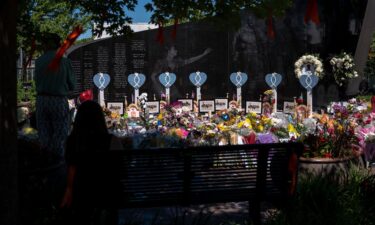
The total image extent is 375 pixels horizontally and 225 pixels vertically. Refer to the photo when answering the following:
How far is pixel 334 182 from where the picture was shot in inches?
195

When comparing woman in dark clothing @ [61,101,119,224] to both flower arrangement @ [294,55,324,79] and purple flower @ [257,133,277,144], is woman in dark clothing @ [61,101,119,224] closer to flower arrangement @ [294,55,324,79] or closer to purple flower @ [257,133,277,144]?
purple flower @ [257,133,277,144]

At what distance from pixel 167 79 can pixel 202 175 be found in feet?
29.9

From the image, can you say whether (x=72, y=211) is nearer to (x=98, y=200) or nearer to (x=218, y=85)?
(x=98, y=200)

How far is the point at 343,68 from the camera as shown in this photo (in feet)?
44.3

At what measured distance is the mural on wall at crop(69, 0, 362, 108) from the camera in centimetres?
1416

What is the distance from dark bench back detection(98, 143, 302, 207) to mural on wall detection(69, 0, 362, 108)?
32.5 ft

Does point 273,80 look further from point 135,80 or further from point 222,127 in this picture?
point 222,127

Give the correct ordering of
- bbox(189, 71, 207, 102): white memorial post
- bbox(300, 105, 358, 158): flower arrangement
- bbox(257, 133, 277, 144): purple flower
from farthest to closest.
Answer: bbox(189, 71, 207, 102): white memorial post, bbox(257, 133, 277, 144): purple flower, bbox(300, 105, 358, 158): flower arrangement

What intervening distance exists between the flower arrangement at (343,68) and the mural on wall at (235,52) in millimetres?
518

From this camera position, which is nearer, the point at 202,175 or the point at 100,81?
the point at 202,175

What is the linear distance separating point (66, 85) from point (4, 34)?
272 centimetres

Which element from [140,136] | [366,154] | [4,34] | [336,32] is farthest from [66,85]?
[336,32]

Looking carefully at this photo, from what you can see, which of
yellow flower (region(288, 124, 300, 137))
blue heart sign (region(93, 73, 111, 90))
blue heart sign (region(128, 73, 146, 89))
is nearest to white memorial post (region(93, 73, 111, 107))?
blue heart sign (region(93, 73, 111, 90))

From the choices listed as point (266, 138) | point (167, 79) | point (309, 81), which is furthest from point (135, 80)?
point (266, 138)
